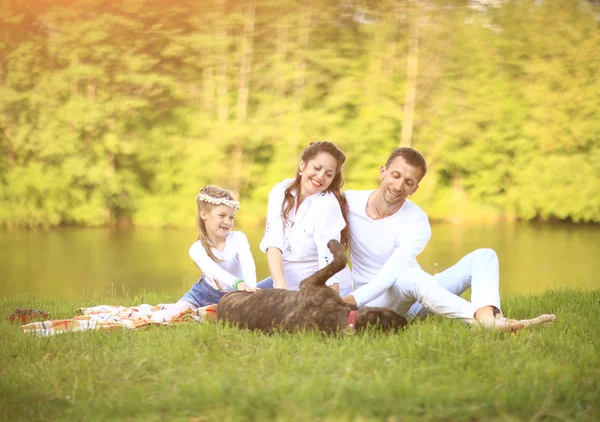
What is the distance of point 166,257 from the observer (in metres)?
10.8

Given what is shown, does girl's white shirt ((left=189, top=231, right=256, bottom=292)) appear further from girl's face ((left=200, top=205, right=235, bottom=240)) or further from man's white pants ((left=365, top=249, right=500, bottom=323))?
man's white pants ((left=365, top=249, right=500, bottom=323))

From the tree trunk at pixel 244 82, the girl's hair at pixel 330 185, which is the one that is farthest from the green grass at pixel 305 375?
the tree trunk at pixel 244 82

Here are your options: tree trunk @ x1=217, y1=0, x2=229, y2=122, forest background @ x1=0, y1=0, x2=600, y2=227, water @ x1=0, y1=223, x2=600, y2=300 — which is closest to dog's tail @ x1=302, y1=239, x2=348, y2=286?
water @ x1=0, y1=223, x2=600, y2=300

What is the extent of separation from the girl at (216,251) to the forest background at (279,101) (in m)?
10.9

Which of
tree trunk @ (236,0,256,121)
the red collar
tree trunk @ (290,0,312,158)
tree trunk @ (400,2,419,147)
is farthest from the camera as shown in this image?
tree trunk @ (236,0,256,121)

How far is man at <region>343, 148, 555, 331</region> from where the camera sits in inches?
124

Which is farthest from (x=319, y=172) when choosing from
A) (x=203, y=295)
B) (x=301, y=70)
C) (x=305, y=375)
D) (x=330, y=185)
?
(x=301, y=70)

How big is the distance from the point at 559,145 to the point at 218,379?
14.9 m

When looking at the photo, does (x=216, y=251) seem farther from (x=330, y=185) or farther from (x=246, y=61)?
(x=246, y=61)

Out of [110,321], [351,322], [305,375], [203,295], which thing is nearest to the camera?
[305,375]

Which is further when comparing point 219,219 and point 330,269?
point 219,219

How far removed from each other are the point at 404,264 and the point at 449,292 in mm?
254

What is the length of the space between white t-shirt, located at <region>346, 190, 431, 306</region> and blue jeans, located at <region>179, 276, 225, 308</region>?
884 millimetres

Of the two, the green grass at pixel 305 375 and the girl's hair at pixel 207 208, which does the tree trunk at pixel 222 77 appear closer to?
the girl's hair at pixel 207 208
